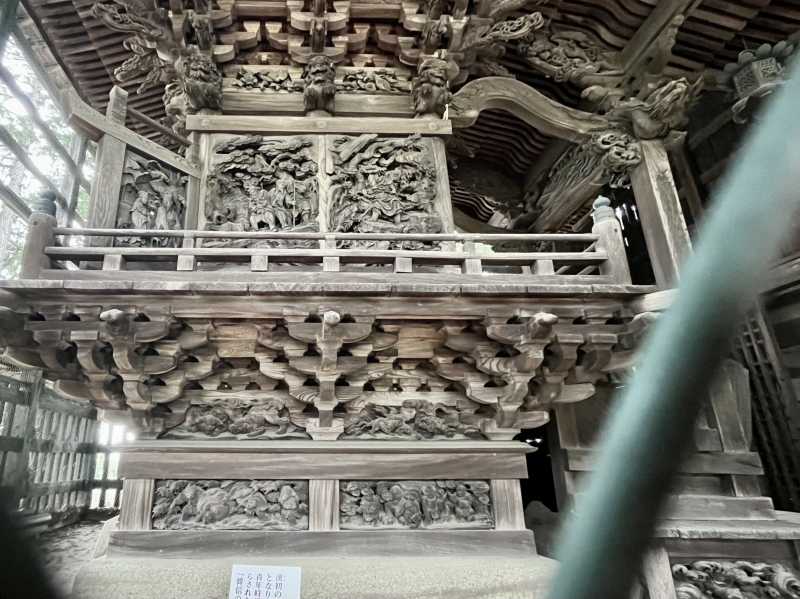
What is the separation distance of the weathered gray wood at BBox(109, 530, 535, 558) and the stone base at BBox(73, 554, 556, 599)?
2.8 inches

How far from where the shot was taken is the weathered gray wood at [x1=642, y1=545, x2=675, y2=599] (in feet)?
12.4

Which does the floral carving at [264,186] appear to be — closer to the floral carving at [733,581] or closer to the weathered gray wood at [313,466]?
the weathered gray wood at [313,466]

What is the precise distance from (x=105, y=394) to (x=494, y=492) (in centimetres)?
310

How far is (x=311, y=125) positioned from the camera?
4.98 m

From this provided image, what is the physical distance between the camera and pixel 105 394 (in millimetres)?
3783

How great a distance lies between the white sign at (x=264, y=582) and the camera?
10.9 ft

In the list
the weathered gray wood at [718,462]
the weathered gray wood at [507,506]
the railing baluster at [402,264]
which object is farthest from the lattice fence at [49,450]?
the weathered gray wood at [718,462]

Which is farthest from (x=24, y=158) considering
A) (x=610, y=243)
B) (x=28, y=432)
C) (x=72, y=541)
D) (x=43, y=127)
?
(x=610, y=243)

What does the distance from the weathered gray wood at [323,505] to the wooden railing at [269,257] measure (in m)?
1.66

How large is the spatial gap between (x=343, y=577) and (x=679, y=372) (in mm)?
3540

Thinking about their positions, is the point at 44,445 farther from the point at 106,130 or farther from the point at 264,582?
the point at 264,582

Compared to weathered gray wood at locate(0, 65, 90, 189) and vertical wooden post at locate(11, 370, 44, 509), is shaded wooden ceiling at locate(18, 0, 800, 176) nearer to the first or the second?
weathered gray wood at locate(0, 65, 90, 189)

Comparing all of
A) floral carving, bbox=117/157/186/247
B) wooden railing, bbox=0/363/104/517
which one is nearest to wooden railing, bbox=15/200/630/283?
floral carving, bbox=117/157/186/247

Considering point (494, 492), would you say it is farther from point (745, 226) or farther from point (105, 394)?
point (745, 226)
